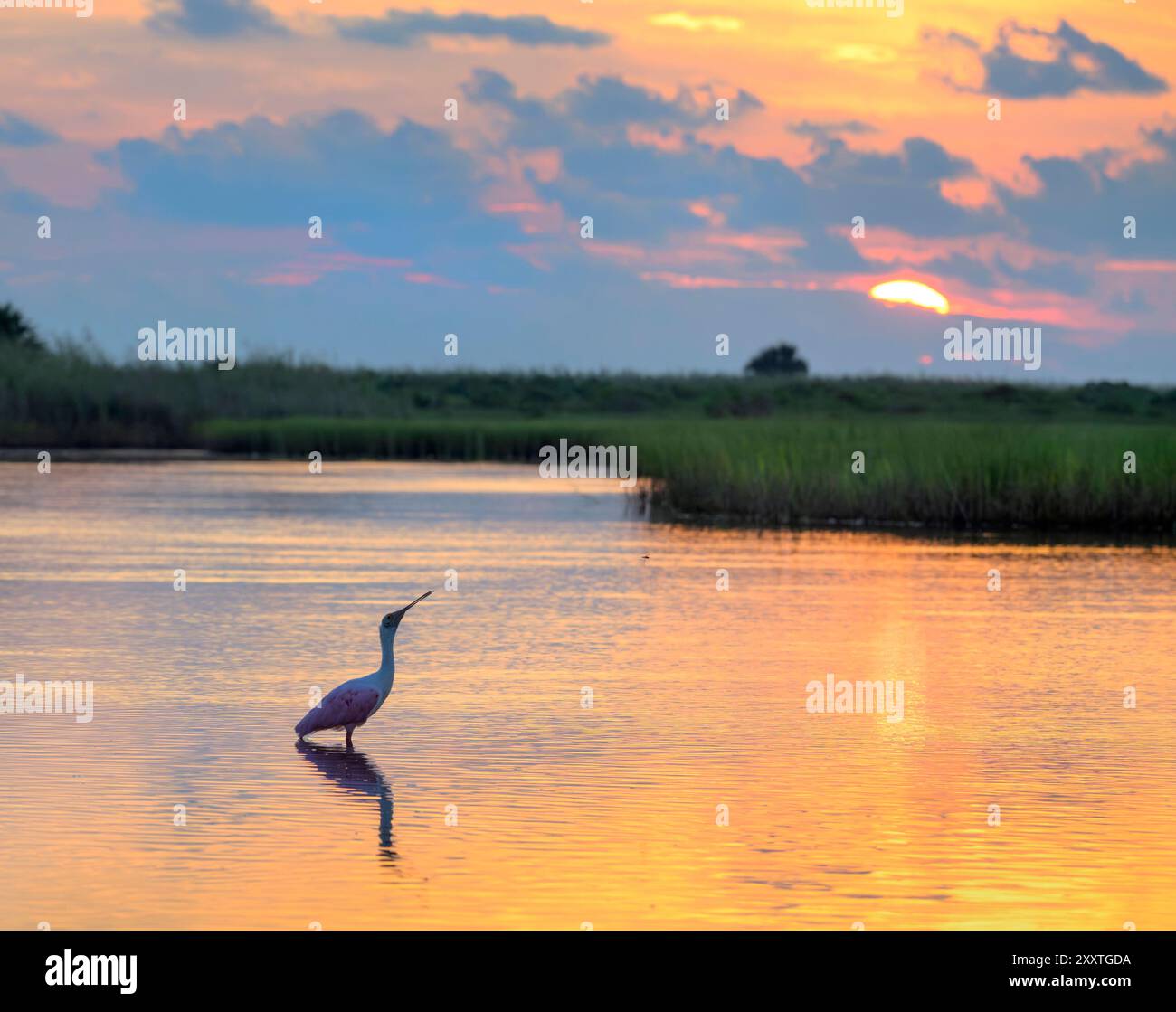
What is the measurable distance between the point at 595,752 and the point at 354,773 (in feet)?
4.16

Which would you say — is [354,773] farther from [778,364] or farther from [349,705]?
[778,364]

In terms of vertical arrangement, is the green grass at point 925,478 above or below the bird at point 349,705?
above

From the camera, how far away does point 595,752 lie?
9.61 metres

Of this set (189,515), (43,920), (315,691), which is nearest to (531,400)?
(189,515)

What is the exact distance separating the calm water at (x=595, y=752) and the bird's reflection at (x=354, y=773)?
0.02m

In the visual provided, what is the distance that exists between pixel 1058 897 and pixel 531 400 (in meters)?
74.5

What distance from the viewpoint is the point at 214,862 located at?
285 inches

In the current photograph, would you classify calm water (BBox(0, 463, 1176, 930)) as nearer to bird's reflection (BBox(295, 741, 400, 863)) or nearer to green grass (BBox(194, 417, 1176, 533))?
bird's reflection (BBox(295, 741, 400, 863))

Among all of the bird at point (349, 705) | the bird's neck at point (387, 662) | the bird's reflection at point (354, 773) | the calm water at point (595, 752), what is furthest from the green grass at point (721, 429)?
the bird's reflection at point (354, 773)

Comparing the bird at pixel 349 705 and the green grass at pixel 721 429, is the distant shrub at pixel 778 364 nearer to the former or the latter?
the green grass at pixel 721 429

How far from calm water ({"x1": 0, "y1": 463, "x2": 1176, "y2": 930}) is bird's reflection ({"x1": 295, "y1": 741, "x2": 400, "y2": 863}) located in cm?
2

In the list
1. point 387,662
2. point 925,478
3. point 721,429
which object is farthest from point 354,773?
point 721,429

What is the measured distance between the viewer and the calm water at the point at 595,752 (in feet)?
22.7

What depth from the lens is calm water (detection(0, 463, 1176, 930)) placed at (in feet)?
22.7
